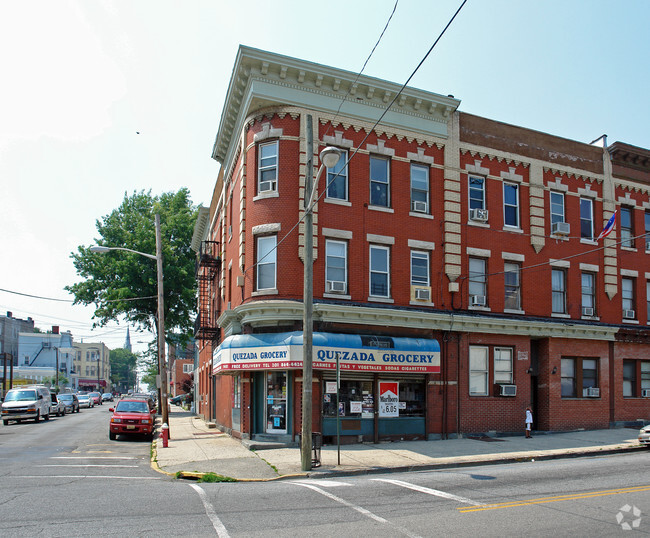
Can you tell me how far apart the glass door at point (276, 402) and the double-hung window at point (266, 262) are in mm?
3074

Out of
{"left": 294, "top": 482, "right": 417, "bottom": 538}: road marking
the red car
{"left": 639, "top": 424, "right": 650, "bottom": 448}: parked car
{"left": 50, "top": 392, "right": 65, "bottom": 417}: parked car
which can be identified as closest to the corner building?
the red car

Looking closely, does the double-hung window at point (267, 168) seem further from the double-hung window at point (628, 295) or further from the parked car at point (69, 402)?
the parked car at point (69, 402)

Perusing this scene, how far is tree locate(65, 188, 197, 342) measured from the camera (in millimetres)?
41594

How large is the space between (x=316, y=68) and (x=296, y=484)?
46.0 ft

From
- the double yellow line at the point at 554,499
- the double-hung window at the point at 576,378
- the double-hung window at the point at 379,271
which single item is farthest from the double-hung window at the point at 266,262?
the double-hung window at the point at 576,378

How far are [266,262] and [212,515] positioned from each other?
12.0 meters

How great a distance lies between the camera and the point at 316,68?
20.7m

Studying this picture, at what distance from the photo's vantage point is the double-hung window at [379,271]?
21391 millimetres

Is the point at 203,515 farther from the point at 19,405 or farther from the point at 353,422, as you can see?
the point at 19,405

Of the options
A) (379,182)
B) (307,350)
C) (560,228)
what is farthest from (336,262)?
(560,228)

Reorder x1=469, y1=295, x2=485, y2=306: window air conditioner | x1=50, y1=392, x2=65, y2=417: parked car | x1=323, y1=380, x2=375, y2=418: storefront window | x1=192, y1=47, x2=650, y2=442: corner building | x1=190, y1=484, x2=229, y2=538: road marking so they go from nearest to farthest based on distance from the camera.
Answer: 1. x1=190, y1=484, x2=229, y2=538: road marking
2. x1=323, y1=380, x2=375, y2=418: storefront window
3. x1=192, y1=47, x2=650, y2=442: corner building
4. x1=469, y1=295, x2=485, y2=306: window air conditioner
5. x1=50, y1=392, x2=65, y2=417: parked car

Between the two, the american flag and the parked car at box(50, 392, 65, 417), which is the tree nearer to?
the parked car at box(50, 392, 65, 417)

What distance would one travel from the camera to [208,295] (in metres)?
34.7

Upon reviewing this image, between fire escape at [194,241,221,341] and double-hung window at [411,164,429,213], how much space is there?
11.2 meters
